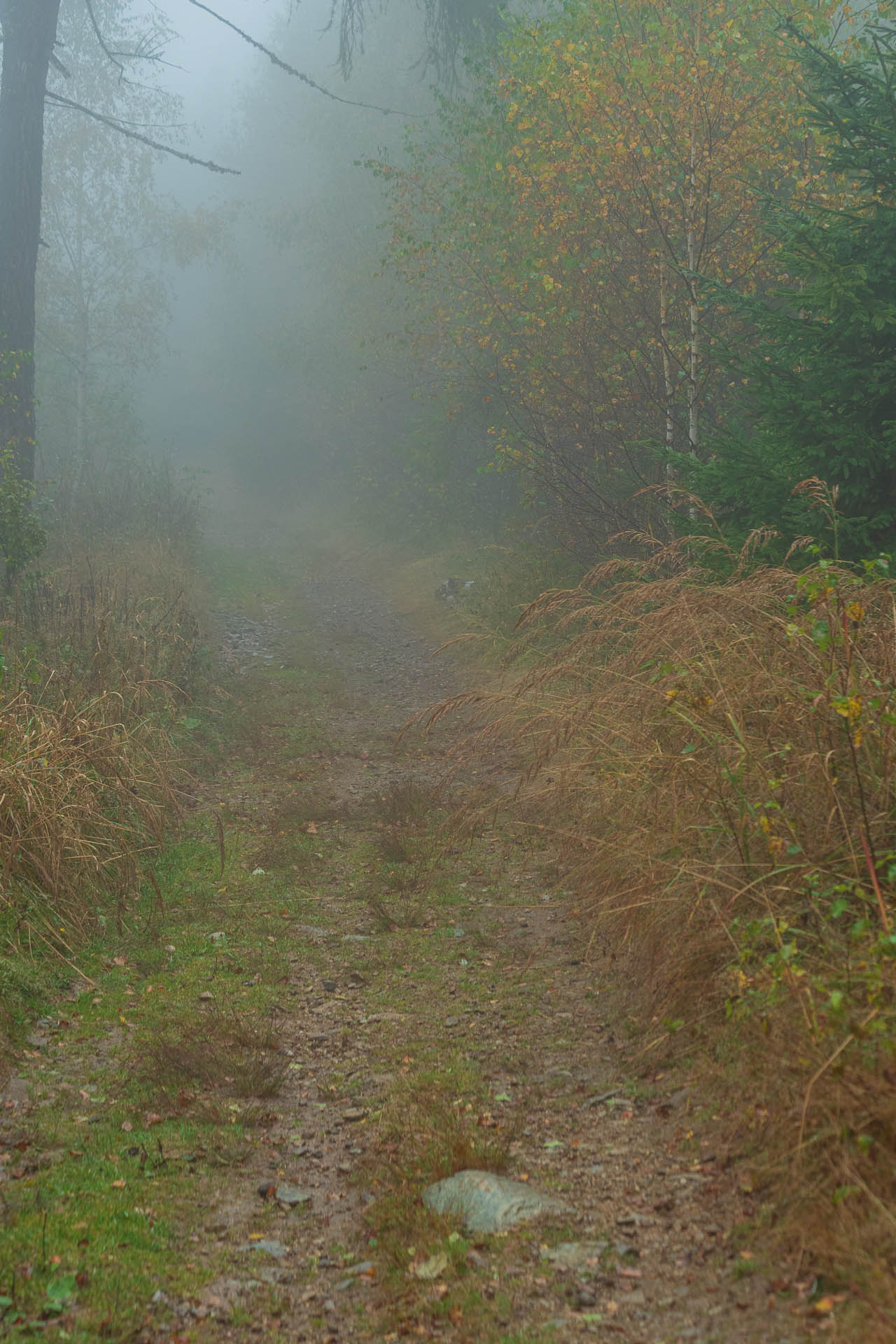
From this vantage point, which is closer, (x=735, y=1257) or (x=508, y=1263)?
(x=735, y=1257)

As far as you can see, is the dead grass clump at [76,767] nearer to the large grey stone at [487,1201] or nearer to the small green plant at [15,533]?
the small green plant at [15,533]

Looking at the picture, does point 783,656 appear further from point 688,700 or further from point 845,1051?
point 845,1051

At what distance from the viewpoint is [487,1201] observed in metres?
3.07

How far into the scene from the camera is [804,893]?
344 centimetres

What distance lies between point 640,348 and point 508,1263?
443 inches

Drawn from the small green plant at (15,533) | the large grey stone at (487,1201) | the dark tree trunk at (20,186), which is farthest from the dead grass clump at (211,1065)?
the dark tree trunk at (20,186)

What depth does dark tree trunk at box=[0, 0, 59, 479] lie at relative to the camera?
1265 cm

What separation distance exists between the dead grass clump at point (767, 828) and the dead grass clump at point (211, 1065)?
1685 millimetres

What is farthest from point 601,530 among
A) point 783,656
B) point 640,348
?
point 783,656

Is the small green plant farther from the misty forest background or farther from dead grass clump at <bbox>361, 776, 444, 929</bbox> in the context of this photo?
dead grass clump at <bbox>361, 776, 444, 929</bbox>

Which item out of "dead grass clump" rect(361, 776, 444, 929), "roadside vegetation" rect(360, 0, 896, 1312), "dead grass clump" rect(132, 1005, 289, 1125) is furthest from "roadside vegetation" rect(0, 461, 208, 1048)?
"roadside vegetation" rect(360, 0, 896, 1312)

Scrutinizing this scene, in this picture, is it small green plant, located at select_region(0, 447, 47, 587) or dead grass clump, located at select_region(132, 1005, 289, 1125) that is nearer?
dead grass clump, located at select_region(132, 1005, 289, 1125)

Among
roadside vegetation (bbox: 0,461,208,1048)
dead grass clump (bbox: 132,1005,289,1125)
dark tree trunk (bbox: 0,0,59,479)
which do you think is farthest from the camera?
dark tree trunk (bbox: 0,0,59,479)

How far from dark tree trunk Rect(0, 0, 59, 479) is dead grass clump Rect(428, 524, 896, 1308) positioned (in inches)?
389
